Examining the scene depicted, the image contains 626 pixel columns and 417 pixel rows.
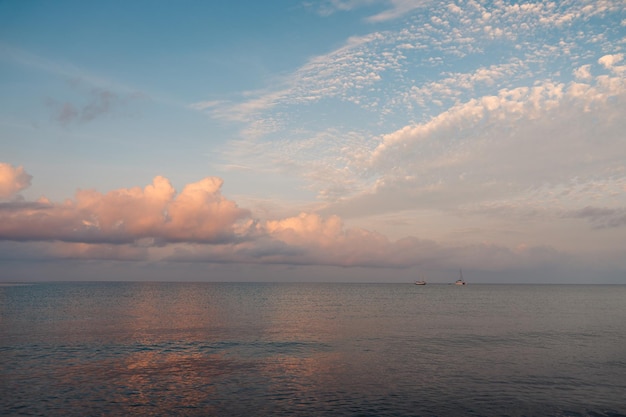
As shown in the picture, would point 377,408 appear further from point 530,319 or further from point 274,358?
point 530,319

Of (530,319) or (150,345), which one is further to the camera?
(530,319)

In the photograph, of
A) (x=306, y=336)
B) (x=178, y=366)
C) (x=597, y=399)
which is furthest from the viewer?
(x=306, y=336)

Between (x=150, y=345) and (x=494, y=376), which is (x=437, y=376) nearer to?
(x=494, y=376)

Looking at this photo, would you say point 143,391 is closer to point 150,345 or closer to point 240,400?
point 240,400

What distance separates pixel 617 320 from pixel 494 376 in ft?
278

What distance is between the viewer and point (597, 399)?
39.2 m

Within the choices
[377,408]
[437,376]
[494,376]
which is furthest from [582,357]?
[377,408]

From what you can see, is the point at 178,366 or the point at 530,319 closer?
the point at 178,366

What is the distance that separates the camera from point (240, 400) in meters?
38.7

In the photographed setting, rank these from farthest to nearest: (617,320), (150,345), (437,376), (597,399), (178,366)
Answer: (617,320) → (150,345) → (178,366) → (437,376) → (597,399)

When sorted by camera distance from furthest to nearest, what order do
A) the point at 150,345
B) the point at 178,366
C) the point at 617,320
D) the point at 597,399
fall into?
1. the point at 617,320
2. the point at 150,345
3. the point at 178,366
4. the point at 597,399

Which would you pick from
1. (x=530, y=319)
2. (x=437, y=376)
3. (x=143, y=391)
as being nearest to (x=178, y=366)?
(x=143, y=391)

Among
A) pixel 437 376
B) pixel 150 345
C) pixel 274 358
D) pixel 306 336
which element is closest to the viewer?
pixel 437 376

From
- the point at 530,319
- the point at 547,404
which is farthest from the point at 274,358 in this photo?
the point at 530,319
